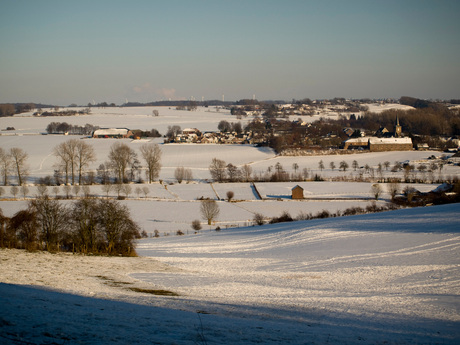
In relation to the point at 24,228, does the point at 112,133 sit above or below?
above

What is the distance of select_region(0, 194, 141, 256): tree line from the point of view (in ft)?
68.4

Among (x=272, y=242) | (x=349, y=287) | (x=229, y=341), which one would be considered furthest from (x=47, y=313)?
(x=272, y=242)

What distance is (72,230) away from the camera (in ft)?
72.0

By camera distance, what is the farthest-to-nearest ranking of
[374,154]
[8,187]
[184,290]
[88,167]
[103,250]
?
[374,154] → [88,167] → [8,187] → [103,250] → [184,290]

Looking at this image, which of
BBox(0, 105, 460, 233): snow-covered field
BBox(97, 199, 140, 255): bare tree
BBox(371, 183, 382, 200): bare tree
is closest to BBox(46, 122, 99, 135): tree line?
BBox(0, 105, 460, 233): snow-covered field

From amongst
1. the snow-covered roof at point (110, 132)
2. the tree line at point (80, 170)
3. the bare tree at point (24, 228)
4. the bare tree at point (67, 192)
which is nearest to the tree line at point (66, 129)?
the snow-covered roof at point (110, 132)

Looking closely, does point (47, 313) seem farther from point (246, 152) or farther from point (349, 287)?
point (246, 152)

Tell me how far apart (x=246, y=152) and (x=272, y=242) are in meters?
51.6

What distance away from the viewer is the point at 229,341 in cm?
805

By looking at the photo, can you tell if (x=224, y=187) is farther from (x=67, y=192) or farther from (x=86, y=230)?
(x=86, y=230)

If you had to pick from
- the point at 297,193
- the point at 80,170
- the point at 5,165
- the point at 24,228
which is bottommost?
the point at 297,193

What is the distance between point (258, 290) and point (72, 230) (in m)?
13.1

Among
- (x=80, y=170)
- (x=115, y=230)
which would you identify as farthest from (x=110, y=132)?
(x=115, y=230)

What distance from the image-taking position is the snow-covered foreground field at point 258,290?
8523 millimetres
